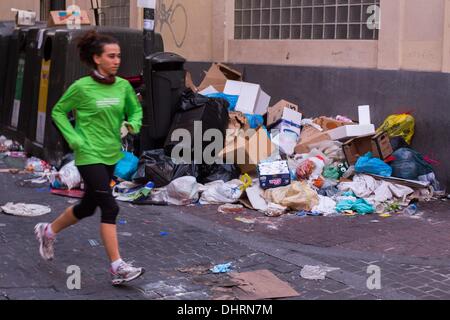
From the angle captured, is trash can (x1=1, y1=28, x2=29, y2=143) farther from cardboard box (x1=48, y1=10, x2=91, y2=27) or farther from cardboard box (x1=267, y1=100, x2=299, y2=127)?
cardboard box (x1=267, y1=100, x2=299, y2=127)

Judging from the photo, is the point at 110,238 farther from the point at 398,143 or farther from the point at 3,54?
the point at 3,54

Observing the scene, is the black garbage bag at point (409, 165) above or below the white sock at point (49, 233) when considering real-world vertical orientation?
above

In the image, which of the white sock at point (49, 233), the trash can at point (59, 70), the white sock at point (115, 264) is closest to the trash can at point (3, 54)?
the trash can at point (59, 70)

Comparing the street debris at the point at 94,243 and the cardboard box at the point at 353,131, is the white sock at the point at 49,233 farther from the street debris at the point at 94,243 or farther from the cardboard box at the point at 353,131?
the cardboard box at the point at 353,131

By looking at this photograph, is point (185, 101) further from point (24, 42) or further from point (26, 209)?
point (24, 42)

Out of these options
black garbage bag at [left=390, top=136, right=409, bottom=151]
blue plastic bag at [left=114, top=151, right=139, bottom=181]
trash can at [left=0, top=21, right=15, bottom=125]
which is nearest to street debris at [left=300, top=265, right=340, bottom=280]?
black garbage bag at [left=390, top=136, right=409, bottom=151]

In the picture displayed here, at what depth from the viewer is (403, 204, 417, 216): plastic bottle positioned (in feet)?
23.8

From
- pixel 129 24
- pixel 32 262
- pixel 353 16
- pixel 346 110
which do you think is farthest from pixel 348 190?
pixel 129 24

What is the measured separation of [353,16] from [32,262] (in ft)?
19.1

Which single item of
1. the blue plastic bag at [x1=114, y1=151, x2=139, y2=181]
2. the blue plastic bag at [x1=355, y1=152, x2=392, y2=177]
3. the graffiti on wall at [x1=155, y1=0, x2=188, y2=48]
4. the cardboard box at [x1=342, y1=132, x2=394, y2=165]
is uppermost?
the graffiti on wall at [x1=155, y1=0, x2=188, y2=48]

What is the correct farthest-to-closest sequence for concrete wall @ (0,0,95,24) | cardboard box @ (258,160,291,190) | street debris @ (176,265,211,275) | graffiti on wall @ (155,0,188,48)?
1. concrete wall @ (0,0,95,24)
2. graffiti on wall @ (155,0,188,48)
3. cardboard box @ (258,160,291,190)
4. street debris @ (176,265,211,275)

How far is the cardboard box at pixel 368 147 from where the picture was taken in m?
7.91

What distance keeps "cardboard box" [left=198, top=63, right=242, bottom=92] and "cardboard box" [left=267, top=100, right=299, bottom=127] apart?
3.61 feet

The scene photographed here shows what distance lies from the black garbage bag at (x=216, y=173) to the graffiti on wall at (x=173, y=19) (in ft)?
15.6
